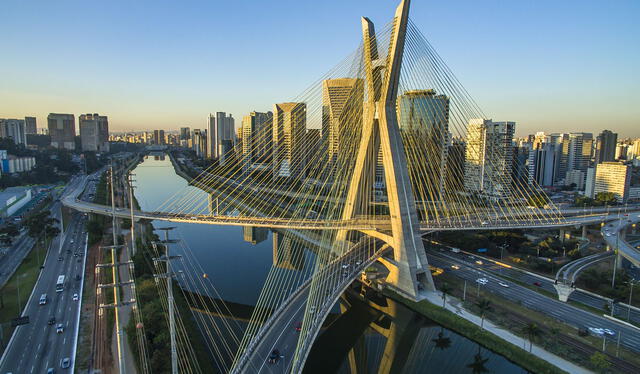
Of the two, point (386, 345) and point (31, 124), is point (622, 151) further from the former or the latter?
point (31, 124)

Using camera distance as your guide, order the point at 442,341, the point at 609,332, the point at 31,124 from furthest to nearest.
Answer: the point at 31,124
the point at 442,341
the point at 609,332

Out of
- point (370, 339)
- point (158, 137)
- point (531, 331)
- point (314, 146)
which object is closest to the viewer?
point (531, 331)

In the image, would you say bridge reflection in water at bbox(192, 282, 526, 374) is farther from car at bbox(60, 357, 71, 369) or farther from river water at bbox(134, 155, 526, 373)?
car at bbox(60, 357, 71, 369)

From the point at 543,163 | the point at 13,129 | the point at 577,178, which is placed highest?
the point at 13,129

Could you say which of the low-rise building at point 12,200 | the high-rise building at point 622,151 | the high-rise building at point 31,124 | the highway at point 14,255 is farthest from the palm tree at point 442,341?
the high-rise building at point 31,124

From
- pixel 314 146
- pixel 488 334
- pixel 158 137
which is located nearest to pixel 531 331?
pixel 488 334

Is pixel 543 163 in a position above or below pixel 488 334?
above

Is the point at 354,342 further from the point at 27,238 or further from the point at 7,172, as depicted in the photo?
the point at 7,172

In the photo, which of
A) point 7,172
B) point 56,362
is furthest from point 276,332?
point 7,172
